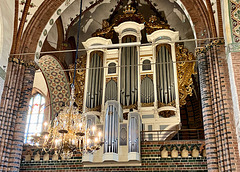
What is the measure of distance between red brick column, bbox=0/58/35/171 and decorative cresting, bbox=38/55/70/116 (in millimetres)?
3406

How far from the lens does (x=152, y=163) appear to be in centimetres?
981

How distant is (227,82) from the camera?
8820 millimetres

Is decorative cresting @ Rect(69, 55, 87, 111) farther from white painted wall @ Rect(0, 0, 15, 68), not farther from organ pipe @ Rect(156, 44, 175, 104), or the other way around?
white painted wall @ Rect(0, 0, 15, 68)

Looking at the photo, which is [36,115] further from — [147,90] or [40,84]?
[147,90]

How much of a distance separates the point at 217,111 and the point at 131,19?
703cm

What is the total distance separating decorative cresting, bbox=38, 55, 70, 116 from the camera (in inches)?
558

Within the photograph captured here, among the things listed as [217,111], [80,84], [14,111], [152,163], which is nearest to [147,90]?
[80,84]

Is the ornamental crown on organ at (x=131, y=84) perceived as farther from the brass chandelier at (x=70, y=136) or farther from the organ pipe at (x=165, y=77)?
the brass chandelier at (x=70, y=136)

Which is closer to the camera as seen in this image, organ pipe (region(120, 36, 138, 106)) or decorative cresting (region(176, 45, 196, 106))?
organ pipe (region(120, 36, 138, 106))

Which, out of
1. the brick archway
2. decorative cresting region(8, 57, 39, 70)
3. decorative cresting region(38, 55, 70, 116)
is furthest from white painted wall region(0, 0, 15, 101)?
decorative cresting region(38, 55, 70, 116)

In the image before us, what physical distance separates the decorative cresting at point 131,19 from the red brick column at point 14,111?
4685 millimetres

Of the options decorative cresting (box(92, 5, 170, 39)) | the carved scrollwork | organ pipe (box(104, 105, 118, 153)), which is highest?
decorative cresting (box(92, 5, 170, 39))

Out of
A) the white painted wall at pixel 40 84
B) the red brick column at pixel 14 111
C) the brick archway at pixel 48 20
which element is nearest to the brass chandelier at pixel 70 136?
the red brick column at pixel 14 111

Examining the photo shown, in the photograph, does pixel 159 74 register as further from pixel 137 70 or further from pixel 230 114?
pixel 230 114
